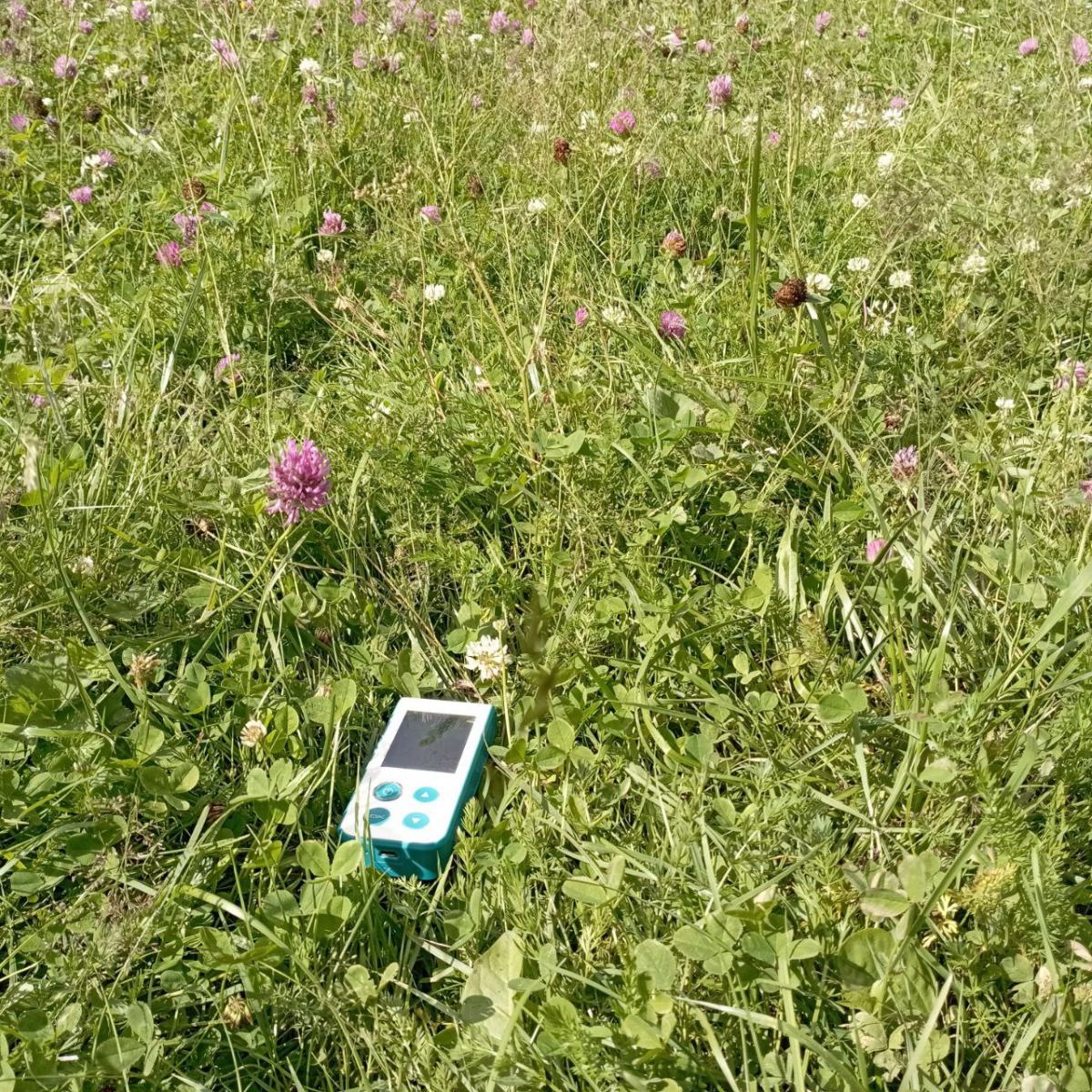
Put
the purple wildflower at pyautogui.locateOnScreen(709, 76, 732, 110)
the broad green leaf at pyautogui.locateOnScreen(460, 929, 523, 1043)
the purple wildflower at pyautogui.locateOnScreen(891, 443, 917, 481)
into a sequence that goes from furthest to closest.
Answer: the purple wildflower at pyautogui.locateOnScreen(709, 76, 732, 110) < the purple wildflower at pyautogui.locateOnScreen(891, 443, 917, 481) < the broad green leaf at pyautogui.locateOnScreen(460, 929, 523, 1043)

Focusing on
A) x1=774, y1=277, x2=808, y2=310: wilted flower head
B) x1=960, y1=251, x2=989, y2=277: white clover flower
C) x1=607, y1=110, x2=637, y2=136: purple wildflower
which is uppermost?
x1=607, y1=110, x2=637, y2=136: purple wildflower

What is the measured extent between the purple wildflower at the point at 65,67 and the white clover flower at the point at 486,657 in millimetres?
2457

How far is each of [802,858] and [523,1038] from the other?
1.20 ft

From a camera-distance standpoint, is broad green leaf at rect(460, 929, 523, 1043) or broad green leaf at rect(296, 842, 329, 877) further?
broad green leaf at rect(296, 842, 329, 877)

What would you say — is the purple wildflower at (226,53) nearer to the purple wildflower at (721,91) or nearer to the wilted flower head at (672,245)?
the wilted flower head at (672,245)

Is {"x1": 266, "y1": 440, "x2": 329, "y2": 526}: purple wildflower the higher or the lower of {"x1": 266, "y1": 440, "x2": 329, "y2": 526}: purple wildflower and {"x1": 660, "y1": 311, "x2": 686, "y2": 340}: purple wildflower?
the lower

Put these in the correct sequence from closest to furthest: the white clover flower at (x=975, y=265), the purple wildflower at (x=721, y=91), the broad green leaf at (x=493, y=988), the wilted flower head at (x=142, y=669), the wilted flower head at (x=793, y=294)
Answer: the broad green leaf at (x=493, y=988), the wilted flower head at (x=142, y=669), the wilted flower head at (x=793, y=294), the white clover flower at (x=975, y=265), the purple wildflower at (x=721, y=91)

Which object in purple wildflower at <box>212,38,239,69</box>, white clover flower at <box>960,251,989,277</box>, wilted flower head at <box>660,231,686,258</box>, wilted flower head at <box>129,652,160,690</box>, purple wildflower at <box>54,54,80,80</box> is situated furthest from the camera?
→ purple wildflower at <box>54,54,80,80</box>

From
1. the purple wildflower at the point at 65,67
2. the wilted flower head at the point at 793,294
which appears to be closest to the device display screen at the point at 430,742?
the wilted flower head at the point at 793,294

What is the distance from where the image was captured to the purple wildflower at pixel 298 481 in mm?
1560

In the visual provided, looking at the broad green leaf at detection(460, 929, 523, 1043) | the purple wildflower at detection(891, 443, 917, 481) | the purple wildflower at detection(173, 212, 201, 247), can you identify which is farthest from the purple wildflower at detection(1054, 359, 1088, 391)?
the purple wildflower at detection(173, 212, 201, 247)

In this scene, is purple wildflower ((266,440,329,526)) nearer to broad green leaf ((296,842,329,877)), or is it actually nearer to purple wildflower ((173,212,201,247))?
broad green leaf ((296,842,329,877))

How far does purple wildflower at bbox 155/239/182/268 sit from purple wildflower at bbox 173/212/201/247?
33 mm

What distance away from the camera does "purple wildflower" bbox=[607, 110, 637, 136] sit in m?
2.61
